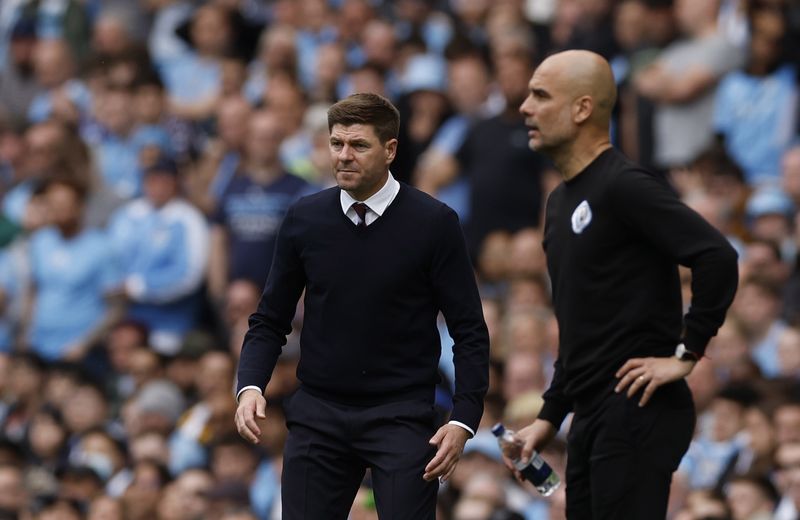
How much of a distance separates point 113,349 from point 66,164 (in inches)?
74.4

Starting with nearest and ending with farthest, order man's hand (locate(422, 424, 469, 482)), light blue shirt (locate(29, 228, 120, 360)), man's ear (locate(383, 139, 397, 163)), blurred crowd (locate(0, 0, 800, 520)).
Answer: man's hand (locate(422, 424, 469, 482))
man's ear (locate(383, 139, 397, 163))
blurred crowd (locate(0, 0, 800, 520))
light blue shirt (locate(29, 228, 120, 360))

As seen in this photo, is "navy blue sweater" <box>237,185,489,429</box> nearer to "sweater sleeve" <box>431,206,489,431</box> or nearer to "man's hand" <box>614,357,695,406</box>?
"sweater sleeve" <box>431,206,489,431</box>

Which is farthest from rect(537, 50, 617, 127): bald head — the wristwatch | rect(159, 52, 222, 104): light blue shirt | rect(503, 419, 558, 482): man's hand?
rect(159, 52, 222, 104): light blue shirt

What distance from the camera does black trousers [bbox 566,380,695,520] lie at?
6918 millimetres

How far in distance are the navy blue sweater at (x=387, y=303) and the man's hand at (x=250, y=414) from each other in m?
0.10

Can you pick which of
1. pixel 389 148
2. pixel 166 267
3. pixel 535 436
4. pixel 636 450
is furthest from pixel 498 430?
pixel 166 267

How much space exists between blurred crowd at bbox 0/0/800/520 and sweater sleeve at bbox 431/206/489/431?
11.1 ft

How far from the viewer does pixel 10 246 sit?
14680 mm

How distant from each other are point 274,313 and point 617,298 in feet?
4.29

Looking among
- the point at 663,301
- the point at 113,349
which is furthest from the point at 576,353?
the point at 113,349

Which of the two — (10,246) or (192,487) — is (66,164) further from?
(192,487)

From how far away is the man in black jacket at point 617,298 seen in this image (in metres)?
6.82

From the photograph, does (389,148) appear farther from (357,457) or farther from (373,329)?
(357,457)

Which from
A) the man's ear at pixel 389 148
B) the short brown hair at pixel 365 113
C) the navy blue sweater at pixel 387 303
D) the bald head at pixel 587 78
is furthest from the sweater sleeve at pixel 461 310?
the bald head at pixel 587 78
